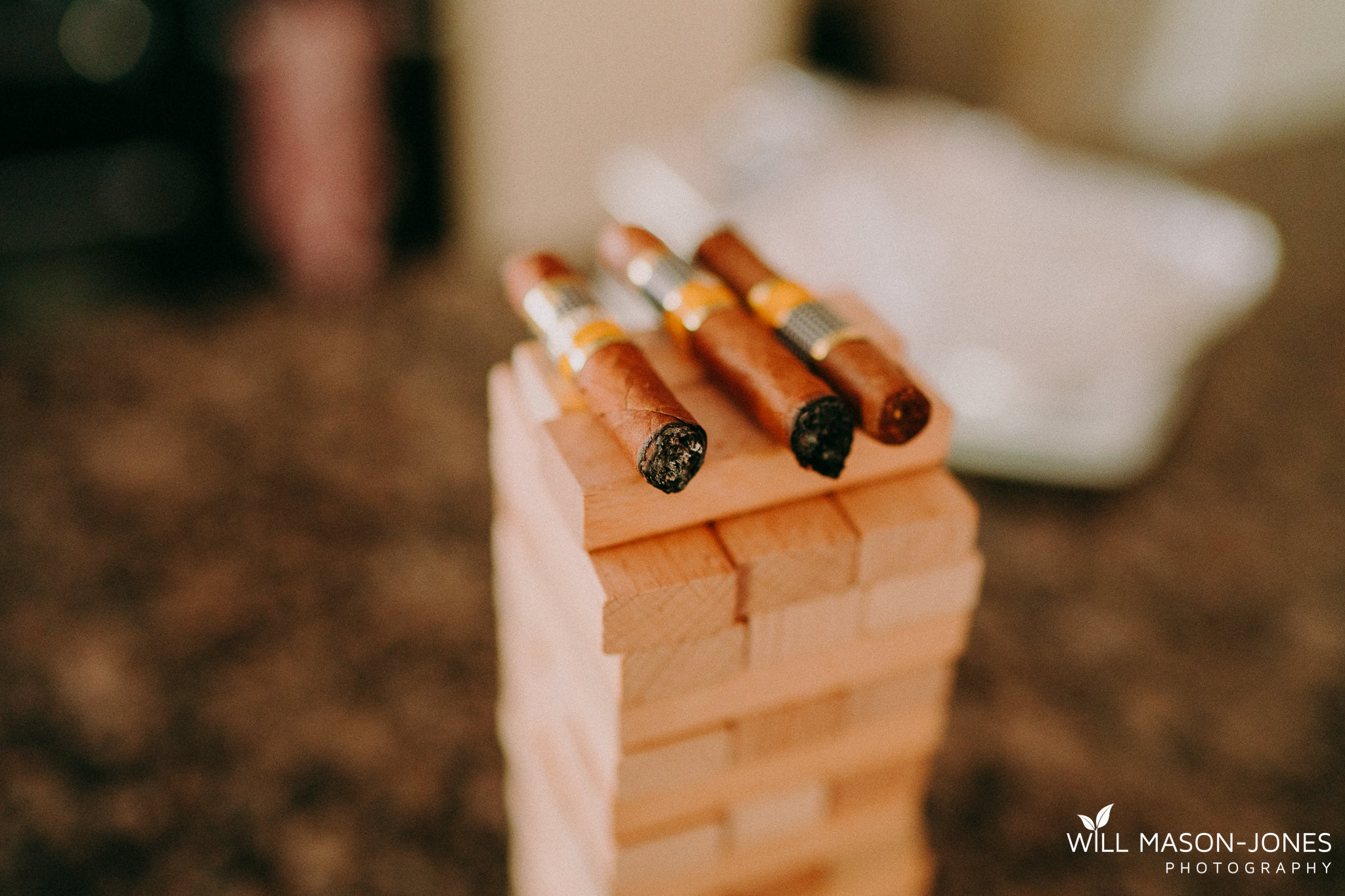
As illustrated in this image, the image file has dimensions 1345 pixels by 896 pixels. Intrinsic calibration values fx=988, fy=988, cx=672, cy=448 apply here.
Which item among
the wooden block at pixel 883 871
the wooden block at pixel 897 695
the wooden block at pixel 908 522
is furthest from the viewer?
the wooden block at pixel 883 871

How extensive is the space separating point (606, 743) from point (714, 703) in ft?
0.30

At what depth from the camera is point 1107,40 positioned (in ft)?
13.4

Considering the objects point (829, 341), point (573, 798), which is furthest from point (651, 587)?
point (573, 798)

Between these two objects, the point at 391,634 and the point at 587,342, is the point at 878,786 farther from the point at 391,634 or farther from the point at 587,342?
the point at 391,634

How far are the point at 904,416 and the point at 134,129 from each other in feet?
8.74

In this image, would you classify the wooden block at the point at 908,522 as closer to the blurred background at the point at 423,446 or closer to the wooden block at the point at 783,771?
the wooden block at the point at 783,771

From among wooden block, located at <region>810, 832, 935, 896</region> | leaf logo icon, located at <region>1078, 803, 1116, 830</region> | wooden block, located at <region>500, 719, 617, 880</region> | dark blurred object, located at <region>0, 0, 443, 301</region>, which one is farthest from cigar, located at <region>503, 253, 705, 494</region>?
dark blurred object, located at <region>0, 0, 443, 301</region>

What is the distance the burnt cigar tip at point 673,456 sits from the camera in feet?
2.11

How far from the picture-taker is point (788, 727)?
834mm

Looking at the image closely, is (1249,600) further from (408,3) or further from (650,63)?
(408,3)

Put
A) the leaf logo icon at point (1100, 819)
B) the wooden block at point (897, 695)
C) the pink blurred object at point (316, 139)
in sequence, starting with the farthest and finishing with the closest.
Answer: the pink blurred object at point (316, 139) < the leaf logo icon at point (1100, 819) < the wooden block at point (897, 695)

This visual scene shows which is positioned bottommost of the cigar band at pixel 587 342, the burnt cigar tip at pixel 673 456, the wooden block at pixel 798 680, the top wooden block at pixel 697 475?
the wooden block at pixel 798 680

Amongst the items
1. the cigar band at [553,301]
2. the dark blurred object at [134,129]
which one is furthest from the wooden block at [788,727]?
the dark blurred object at [134,129]

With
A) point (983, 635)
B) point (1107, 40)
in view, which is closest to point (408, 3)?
point (983, 635)
